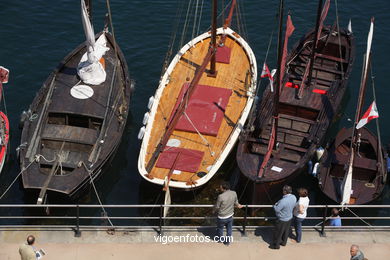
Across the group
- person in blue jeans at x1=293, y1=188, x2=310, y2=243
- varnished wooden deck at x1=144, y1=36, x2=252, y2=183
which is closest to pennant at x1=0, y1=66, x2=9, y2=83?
varnished wooden deck at x1=144, y1=36, x2=252, y2=183

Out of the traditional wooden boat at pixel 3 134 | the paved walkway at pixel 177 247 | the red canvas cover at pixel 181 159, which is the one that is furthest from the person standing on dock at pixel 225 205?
the traditional wooden boat at pixel 3 134

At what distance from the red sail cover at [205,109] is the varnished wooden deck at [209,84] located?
0.80 ft

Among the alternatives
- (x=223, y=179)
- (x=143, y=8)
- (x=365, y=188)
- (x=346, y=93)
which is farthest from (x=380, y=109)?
(x=143, y=8)

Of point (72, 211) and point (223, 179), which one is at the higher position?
point (223, 179)

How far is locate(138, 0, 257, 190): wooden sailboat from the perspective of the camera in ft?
84.1

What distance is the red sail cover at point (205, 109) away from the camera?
90.3 feet

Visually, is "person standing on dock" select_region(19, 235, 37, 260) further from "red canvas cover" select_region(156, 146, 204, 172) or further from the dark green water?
the dark green water

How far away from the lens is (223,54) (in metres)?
31.7

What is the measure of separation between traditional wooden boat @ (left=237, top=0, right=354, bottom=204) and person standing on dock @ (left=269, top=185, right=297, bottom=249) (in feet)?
19.6

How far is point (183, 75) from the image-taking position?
30594mm

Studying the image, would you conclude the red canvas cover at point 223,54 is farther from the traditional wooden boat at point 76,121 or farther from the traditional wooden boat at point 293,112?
the traditional wooden boat at point 76,121

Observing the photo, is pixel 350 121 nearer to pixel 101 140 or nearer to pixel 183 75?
pixel 183 75

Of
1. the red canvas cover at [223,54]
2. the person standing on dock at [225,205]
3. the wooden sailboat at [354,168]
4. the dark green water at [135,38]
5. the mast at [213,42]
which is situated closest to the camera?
the person standing on dock at [225,205]

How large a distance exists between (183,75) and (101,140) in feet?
19.9
